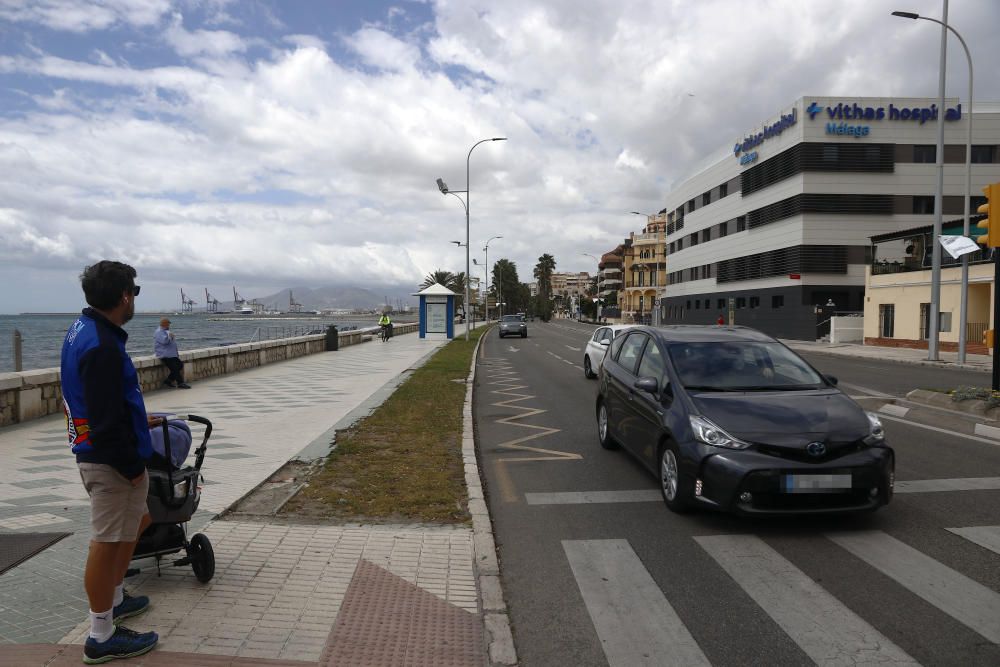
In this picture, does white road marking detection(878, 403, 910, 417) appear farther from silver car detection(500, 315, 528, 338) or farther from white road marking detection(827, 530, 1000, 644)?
silver car detection(500, 315, 528, 338)

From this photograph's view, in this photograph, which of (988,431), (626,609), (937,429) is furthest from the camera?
(937,429)

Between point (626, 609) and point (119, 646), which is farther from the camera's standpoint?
point (626, 609)

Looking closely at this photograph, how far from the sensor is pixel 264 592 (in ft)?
12.9

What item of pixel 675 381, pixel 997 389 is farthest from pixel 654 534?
pixel 997 389

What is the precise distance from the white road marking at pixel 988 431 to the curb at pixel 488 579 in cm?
659

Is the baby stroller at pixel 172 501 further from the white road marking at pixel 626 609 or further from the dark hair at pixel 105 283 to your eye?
the white road marking at pixel 626 609

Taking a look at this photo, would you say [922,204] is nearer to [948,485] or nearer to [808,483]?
[948,485]

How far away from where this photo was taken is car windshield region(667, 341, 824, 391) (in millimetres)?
6059

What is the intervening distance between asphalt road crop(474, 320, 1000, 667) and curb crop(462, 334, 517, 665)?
0.27ft

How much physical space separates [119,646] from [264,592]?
88 centimetres

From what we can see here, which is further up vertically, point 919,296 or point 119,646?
point 919,296

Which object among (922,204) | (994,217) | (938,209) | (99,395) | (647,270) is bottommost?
(99,395)

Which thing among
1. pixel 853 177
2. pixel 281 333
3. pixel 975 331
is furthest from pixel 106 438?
pixel 853 177

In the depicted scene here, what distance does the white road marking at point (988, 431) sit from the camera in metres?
8.53
